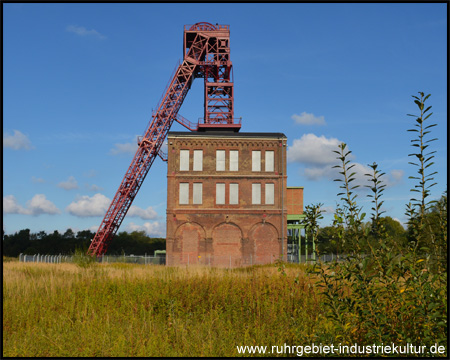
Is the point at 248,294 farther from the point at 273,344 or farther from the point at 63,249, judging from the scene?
the point at 63,249

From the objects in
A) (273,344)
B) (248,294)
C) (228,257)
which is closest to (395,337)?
(273,344)

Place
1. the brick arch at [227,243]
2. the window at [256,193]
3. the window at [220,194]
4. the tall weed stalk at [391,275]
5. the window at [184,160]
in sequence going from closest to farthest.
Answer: the tall weed stalk at [391,275] < the brick arch at [227,243] < the window at [220,194] < the window at [256,193] < the window at [184,160]

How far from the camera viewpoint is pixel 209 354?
19.5ft

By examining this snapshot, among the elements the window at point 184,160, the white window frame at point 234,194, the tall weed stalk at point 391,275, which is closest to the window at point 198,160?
the window at point 184,160

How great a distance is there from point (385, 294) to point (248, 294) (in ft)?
15.4

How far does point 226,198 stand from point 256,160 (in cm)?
421

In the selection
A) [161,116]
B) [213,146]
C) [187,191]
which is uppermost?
[161,116]

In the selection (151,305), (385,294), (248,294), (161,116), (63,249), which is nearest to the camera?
(385,294)

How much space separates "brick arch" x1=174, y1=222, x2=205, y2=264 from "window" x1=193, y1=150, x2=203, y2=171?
4.69 metres

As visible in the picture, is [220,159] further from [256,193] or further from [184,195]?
[184,195]

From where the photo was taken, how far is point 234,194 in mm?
36375

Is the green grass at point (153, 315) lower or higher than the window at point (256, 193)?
lower

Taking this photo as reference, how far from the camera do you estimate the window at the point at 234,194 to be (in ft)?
119

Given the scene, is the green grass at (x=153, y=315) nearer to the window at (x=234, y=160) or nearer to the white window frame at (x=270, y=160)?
the window at (x=234, y=160)
